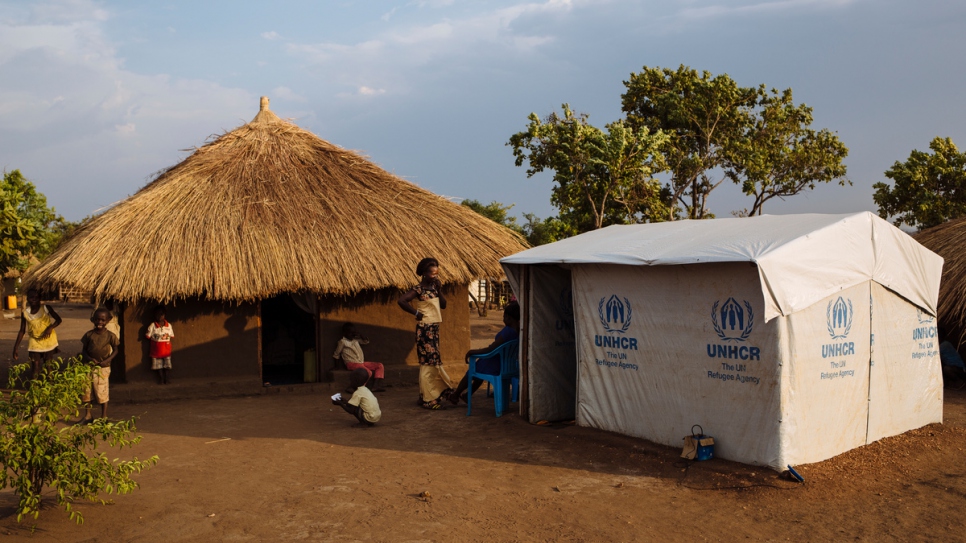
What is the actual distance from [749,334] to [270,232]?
22.5 ft

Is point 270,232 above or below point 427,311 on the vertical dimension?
above

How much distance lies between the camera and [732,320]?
19.4 ft

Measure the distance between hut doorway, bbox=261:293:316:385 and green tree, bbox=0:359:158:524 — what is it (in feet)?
26.8

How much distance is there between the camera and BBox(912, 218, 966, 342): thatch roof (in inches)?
401

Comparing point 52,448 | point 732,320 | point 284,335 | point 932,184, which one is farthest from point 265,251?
point 932,184

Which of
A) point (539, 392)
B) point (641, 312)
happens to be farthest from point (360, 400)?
point (641, 312)

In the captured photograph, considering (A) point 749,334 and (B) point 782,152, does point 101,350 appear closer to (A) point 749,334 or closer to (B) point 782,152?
(A) point 749,334

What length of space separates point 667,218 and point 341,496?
14707 mm

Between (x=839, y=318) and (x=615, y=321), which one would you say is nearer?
(x=839, y=318)

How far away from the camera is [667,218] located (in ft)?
61.5

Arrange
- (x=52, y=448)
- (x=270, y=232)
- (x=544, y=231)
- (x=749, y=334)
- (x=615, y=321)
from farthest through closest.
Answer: (x=544, y=231) < (x=270, y=232) < (x=615, y=321) < (x=749, y=334) < (x=52, y=448)

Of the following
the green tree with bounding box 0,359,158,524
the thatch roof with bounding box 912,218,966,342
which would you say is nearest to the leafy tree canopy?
the thatch roof with bounding box 912,218,966,342

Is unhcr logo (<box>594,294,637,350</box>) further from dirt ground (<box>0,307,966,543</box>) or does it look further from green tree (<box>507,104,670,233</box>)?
green tree (<box>507,104,670,233</box>)

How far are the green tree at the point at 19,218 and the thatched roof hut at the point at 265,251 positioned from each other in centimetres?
113
